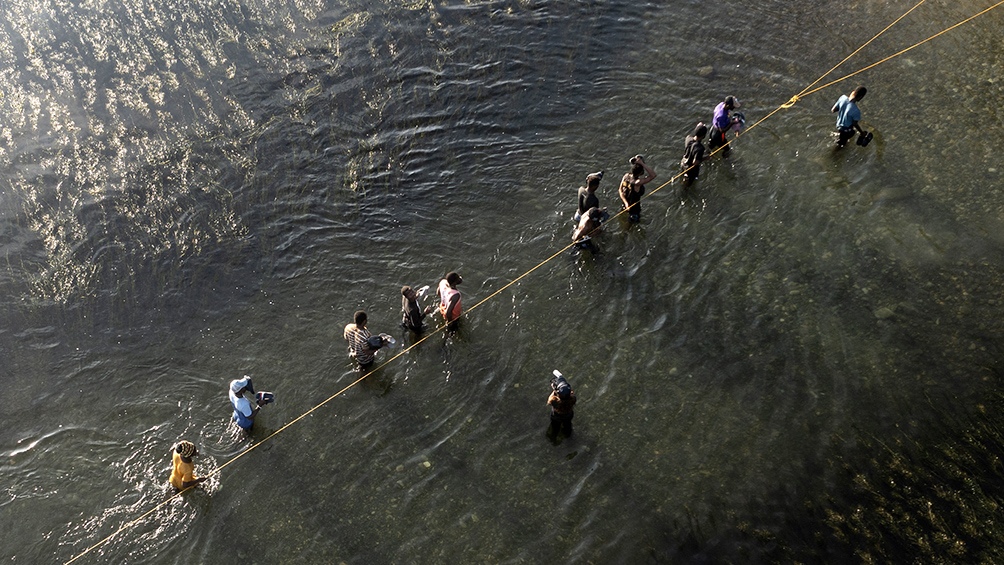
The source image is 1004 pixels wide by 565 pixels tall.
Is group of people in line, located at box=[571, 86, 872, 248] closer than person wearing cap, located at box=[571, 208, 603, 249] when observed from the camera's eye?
No

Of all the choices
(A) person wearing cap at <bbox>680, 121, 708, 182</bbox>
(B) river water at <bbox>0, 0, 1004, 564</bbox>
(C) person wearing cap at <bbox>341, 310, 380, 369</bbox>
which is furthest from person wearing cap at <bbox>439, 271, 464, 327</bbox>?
(A) person wearing cap at <bbox>680, 121, 708, 182</bbox>

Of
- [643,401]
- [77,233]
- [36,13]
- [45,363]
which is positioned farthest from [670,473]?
[36,13]

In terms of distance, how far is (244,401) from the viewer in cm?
1200

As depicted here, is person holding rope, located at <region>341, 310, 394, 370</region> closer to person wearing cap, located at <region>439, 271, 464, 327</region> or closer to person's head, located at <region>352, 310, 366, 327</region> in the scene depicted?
person's head, located at <region>352, 310, 366, 327</region>

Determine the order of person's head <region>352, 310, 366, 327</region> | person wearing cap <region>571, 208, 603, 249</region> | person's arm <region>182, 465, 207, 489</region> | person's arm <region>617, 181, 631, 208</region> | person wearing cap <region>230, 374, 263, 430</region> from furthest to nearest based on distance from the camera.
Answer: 1. person's arm <region>617, 181, 631, 208</region>
2. person wearing cap <region>571, 208, 603, 249</region>
3. person's head <region>352, 310, 366, 327</region>
4. person wearing cap <region>230, 374, 263, 430</region>
5. person's arm <region>182, 465, 207, 489</region>

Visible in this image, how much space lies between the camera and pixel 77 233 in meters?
15.4

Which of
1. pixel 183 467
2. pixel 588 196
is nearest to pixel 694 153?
pixel 588 196

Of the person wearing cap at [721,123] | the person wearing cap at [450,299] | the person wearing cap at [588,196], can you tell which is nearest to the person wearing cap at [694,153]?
the person wearing cap at [721,123]

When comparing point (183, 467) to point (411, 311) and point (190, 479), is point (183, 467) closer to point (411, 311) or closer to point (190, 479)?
point (190, 479)

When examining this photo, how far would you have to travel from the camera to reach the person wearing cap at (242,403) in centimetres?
1199

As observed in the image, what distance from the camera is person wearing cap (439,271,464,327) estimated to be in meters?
13.2

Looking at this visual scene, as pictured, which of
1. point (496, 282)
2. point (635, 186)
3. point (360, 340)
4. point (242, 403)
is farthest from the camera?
point (635, 186)

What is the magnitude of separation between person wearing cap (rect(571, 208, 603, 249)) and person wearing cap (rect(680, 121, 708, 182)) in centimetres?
250

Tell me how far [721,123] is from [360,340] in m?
8.78
